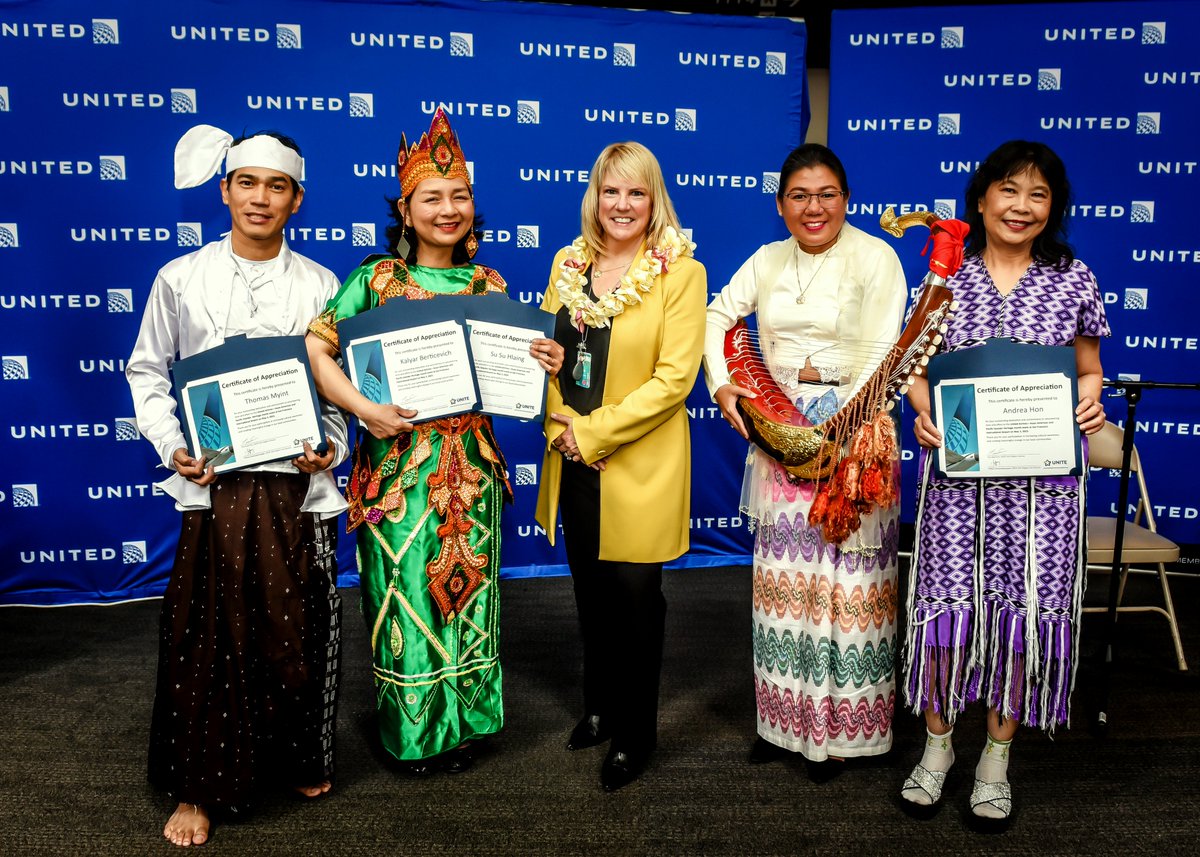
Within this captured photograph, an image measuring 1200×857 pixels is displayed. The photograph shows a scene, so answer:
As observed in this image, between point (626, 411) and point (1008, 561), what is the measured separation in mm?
1029

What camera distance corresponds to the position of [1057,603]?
7.16 feet

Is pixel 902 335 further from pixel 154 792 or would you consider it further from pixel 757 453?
pixel 154 792

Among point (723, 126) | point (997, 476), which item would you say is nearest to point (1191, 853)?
point (997, 476)

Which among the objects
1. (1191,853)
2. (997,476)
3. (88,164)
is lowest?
(1191,853)

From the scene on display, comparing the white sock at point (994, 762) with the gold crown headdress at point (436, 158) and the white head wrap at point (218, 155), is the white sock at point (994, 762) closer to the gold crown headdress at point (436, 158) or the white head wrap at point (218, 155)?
the gold crown headdress at point (436, 158)

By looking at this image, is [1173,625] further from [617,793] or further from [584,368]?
[584,368]

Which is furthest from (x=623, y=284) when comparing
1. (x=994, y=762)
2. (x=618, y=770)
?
(x=994, y=762)

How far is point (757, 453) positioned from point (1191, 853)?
1.47m

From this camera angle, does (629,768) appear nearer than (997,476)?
No

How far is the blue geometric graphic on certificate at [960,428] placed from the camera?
2131mm

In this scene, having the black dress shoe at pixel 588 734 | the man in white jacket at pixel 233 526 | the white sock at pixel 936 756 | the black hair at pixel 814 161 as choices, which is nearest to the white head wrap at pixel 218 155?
the man in white jacket at pixel 233 526

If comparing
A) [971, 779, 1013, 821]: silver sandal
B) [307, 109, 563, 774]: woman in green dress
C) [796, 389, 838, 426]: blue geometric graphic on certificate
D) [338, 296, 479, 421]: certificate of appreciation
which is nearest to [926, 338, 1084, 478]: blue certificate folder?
[796, 389, 838, 426]: blue geometric graphic on certificate

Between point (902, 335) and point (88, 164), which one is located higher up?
point (88, 164)

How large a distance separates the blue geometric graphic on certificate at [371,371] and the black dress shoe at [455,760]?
1.08 metres
